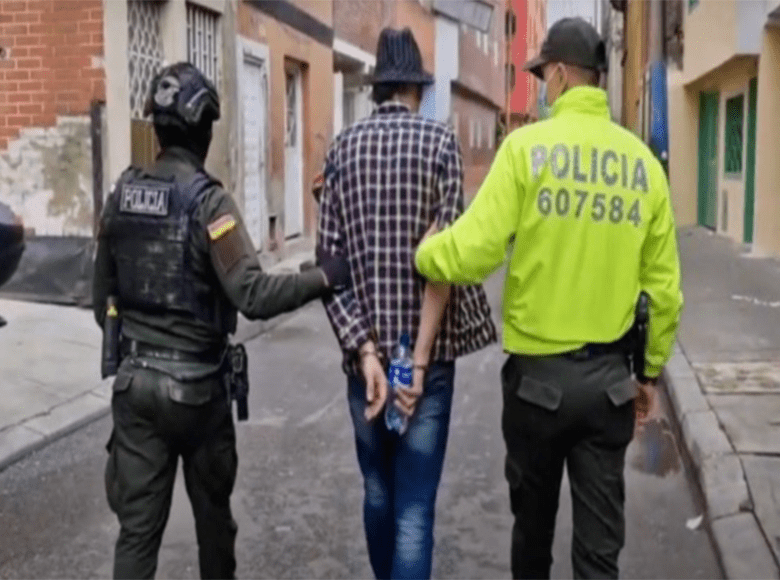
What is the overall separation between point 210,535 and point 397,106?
1.46m

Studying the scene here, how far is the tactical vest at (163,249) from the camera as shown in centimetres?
349

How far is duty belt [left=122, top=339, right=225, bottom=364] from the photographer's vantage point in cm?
356

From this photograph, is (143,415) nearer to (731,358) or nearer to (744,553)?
(744,553)

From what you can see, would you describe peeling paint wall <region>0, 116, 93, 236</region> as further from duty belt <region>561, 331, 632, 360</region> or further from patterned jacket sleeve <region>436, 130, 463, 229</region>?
duty belt <region>561, 331, 632, 360</region>

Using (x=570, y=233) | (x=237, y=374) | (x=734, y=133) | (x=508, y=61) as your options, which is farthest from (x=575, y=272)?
(x=508, y=61)

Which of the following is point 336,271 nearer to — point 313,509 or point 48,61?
point 313,509

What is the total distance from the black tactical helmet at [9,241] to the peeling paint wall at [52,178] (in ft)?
19.9

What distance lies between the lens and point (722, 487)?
5.38 m

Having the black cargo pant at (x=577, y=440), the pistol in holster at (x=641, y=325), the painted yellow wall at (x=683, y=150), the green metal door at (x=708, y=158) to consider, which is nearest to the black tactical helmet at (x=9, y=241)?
the black cargo pant at (x=577, y=440)

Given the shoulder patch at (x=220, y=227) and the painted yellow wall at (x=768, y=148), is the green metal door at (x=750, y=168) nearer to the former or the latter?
the painted yellow wall at (x=768, y=148)

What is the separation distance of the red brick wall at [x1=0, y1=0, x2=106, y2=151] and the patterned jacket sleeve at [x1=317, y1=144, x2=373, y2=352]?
699 centimetres

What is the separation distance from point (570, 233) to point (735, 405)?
399 centimetres

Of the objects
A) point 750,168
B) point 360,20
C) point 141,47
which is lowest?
point 750,168

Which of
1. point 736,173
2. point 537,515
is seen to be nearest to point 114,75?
point 537,515
